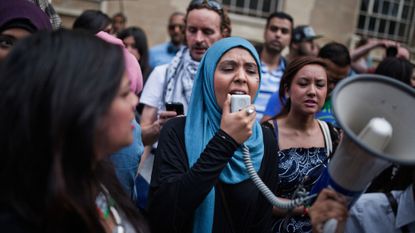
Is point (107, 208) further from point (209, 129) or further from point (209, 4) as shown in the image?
point (209, 4)

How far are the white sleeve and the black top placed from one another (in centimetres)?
90

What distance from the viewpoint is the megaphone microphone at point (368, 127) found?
3.84ft

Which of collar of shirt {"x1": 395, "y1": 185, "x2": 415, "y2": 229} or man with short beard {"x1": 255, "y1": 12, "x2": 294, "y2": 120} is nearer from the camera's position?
collar of shirt {"x1": 395, "y1": 185, "x2": 415, "y2": 229}

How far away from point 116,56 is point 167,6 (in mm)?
8099

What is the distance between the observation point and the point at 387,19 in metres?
11.5

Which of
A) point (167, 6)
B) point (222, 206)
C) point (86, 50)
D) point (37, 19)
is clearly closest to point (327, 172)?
point (222, 206)

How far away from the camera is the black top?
1571mm

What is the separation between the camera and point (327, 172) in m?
1.35

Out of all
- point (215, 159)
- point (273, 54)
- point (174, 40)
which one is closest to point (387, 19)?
point (174, 40)

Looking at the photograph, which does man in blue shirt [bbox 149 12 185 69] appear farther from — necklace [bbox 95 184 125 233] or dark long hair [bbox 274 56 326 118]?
necklace [bbox 95 184 125 233]

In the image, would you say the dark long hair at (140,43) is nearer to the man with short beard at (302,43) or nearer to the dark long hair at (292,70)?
the man with short beard at (302,43)

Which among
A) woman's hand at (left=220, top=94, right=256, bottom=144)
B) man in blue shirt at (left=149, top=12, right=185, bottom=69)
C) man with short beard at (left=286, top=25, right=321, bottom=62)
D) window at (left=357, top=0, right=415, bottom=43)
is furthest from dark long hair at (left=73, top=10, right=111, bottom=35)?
window at (left=357, top=0, right=415, bottom=43)

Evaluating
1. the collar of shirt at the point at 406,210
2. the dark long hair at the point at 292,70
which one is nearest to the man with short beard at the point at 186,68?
the dark long hair at the point at 292,70

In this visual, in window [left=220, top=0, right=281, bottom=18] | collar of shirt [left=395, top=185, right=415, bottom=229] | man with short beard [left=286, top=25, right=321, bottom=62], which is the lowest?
collar of shirt [left=395, top=185, right=415, bottom=229]
